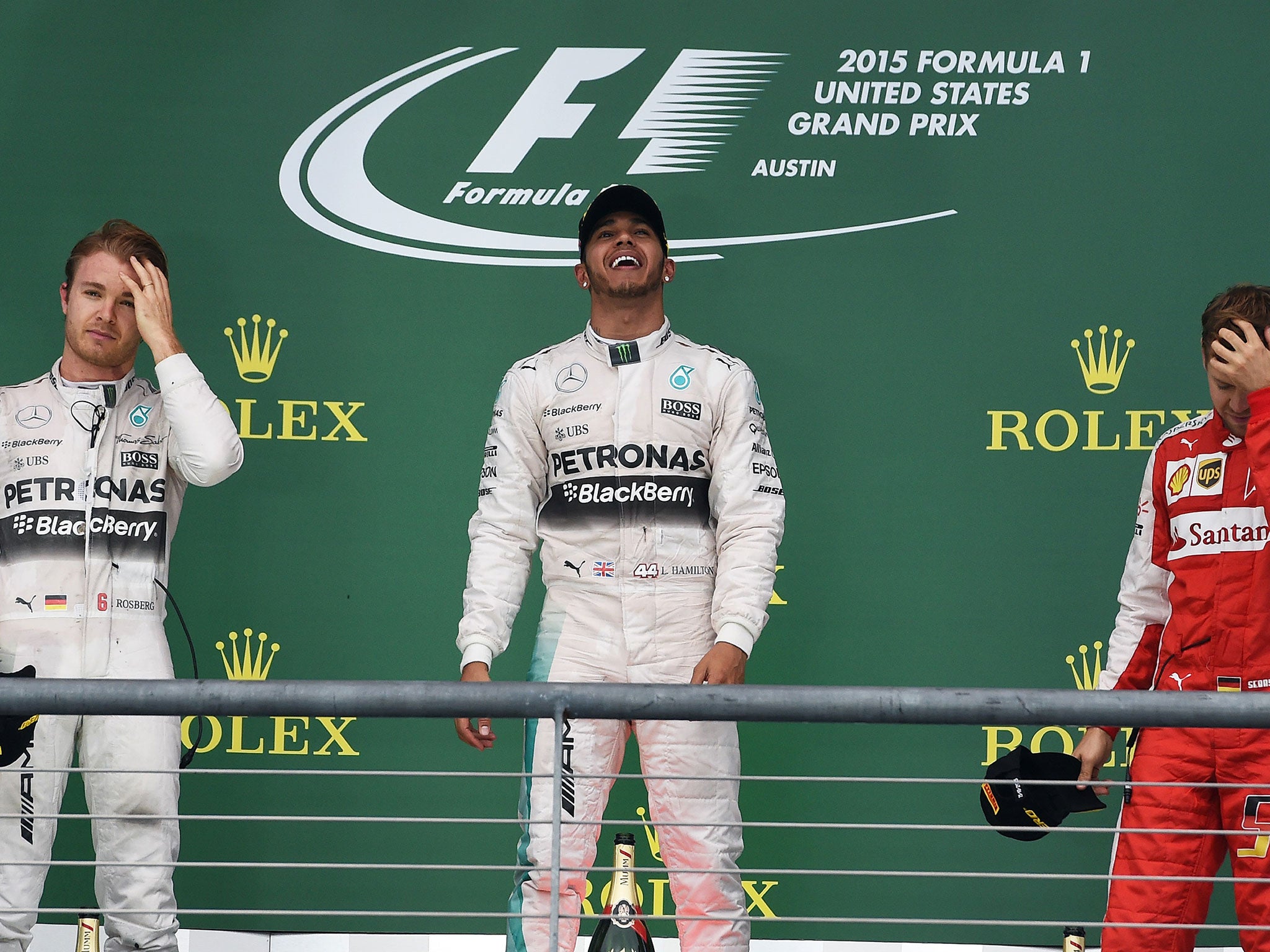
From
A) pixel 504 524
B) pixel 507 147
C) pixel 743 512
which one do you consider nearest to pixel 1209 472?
pixel 743 512

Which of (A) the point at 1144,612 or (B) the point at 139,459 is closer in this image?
(A) the point at 1144,612

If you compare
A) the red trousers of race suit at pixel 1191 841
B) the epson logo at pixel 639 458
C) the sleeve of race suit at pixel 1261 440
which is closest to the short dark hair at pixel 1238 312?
the sleeve of race suit at pixel 1261 440

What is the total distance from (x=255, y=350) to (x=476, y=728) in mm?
1086

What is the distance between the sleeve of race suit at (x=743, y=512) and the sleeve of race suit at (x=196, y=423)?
0.79 metres

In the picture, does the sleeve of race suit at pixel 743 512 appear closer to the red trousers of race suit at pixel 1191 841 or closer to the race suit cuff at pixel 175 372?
the red trousers of race suit at pixel 1191 841

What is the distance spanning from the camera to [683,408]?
2.19 metres

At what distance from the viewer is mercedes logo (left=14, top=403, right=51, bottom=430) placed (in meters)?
2.25

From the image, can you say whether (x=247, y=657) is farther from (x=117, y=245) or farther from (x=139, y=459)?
(x=117, y=245)

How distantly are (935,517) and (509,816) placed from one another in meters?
1.07

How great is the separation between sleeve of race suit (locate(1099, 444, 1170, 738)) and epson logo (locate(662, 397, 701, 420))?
72 centimetres

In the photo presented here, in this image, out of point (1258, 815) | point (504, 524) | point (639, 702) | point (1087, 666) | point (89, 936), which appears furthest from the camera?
point (1087, 666)

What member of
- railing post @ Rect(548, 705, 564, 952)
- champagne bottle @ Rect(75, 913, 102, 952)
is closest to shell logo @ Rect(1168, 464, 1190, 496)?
railing post @ Rect(548, 705, 564, 952)

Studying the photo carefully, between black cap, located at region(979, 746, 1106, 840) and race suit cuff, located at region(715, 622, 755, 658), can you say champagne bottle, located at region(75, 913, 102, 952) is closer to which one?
race suit cuff, located at region(715, 622, 755, 658)

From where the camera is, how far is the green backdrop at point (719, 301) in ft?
8.85
